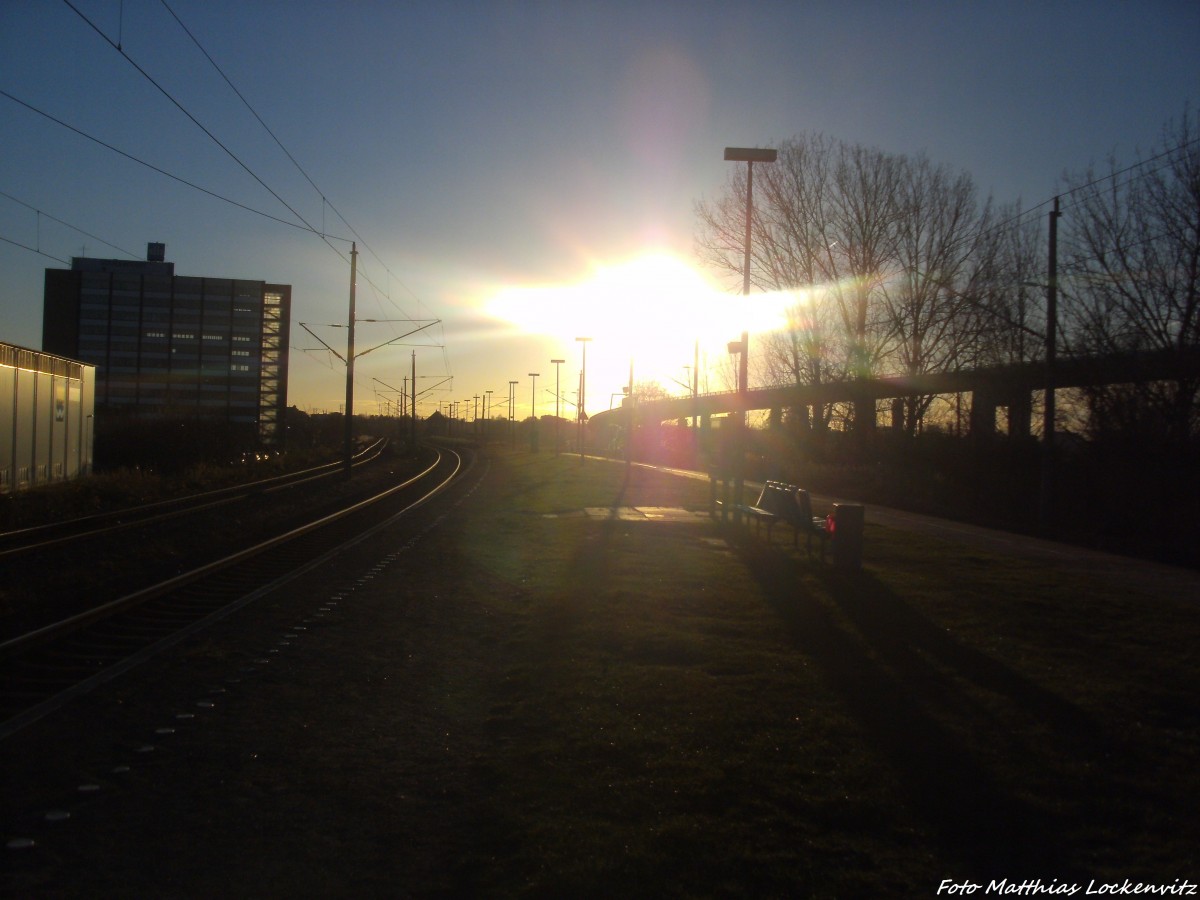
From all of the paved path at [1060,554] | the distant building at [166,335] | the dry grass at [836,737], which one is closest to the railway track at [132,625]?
the dry grass at [836,737]

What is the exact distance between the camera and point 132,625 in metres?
9.62

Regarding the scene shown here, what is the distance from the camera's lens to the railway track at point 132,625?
7.10 meters

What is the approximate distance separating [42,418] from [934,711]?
35.9 meters

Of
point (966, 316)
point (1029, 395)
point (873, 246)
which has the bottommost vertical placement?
point (1029, 395)

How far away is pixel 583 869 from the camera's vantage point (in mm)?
4188

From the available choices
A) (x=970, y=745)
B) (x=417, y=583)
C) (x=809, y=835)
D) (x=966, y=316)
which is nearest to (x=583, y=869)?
(x=809, y=835)

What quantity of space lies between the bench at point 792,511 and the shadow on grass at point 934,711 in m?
3.46

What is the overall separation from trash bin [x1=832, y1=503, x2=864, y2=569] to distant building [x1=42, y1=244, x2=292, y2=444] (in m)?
73.7

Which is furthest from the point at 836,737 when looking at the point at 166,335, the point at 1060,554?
the point at 166,335

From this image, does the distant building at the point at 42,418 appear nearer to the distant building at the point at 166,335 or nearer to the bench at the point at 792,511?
the bench at the point at 792,511

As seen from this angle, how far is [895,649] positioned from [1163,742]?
9.34 feet

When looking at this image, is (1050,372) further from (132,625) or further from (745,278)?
(132,625)

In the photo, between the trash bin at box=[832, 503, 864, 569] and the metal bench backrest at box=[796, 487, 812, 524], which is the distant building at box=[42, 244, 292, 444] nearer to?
the metal bench backrest at box=[796, 487, 812, 524]

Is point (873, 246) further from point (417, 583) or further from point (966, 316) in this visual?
point (417, 583)
